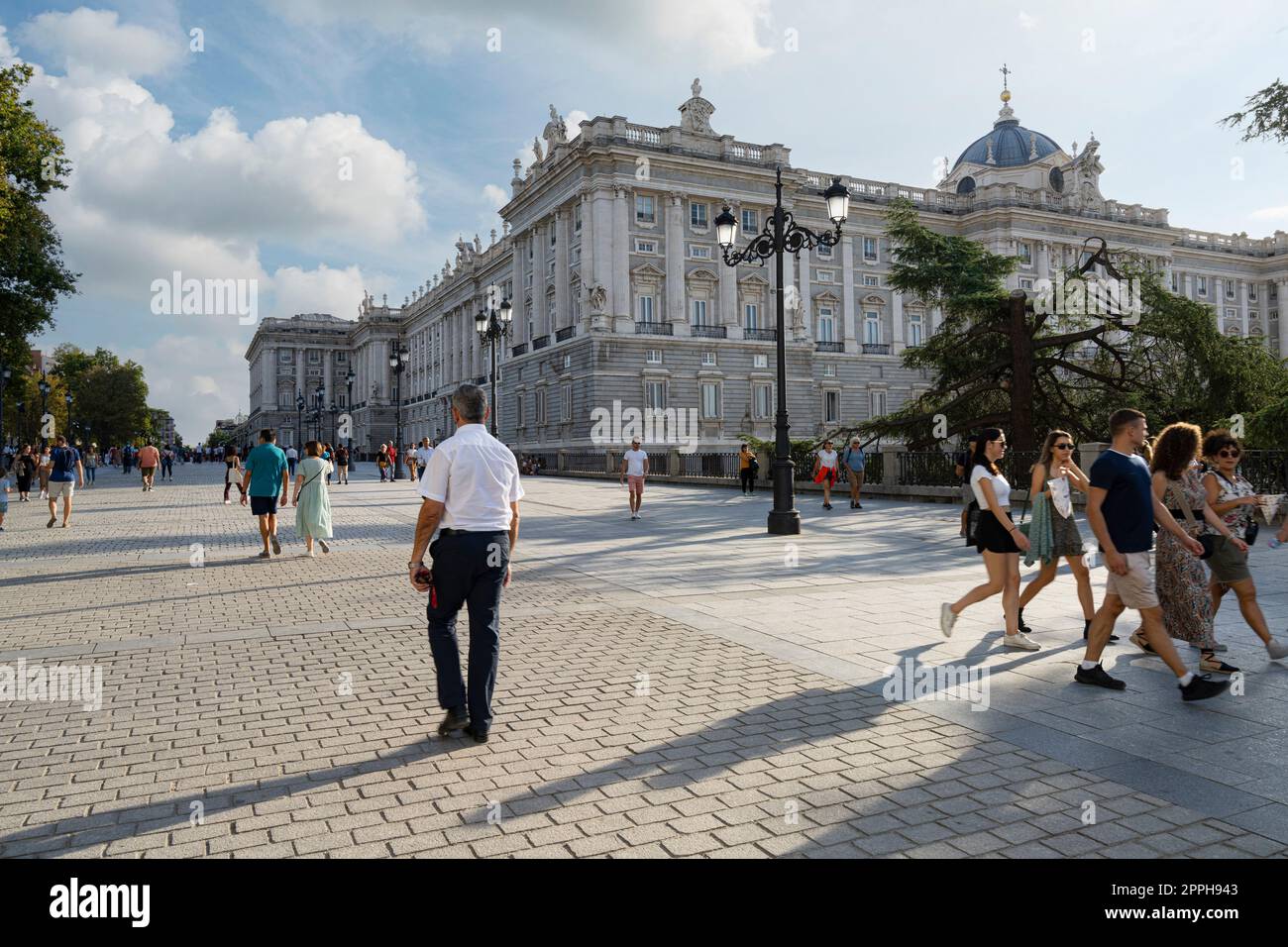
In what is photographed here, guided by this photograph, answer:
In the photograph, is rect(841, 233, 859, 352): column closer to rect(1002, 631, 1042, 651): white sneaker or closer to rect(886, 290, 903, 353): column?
rect(886, 290, 903, 353): column

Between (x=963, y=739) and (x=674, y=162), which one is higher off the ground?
(x=674, y=162)

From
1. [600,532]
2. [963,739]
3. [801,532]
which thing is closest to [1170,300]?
[801,532]

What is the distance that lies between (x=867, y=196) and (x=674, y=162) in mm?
17230

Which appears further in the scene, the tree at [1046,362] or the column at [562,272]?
the column at [562,272]

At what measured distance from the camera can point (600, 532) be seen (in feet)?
55.3

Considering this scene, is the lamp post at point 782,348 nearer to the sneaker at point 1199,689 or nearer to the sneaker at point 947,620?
the sneaker at point 947,620


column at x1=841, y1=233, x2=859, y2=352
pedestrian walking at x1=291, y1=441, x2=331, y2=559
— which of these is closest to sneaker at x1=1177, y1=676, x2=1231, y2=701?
pedestrian walking at x1=291, y1=441, x2=331, y2=559

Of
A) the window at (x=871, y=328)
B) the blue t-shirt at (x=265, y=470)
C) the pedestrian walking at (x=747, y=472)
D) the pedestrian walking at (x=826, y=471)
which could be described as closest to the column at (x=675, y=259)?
the window at (x=871, y=328)

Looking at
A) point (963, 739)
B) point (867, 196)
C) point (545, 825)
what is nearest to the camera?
point (545, 825)

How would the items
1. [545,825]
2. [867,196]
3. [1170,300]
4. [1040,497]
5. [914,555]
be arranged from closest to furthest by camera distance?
[545,825] < [1040,497] < [914,555] < [1170,300] < [867,196]

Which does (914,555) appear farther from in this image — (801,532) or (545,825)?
(545,825)

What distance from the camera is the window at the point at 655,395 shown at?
53188 mm

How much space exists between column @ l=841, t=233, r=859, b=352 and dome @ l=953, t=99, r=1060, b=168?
20.3 m

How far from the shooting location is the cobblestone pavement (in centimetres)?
375
